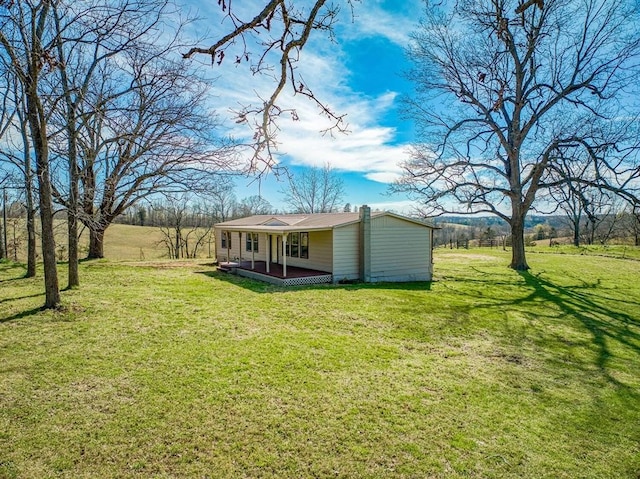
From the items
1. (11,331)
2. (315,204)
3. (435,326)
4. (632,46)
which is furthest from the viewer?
(315,204)

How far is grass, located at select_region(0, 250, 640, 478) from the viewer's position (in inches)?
132

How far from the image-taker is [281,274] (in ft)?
45.0

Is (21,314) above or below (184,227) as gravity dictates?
below

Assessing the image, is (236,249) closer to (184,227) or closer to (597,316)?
(184,227)

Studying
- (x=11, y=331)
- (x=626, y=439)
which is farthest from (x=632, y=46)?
(x=11, y=331)

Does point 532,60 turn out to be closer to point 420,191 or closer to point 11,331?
point 420,191

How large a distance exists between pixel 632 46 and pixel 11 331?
71.8 ft

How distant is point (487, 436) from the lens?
3777 millimetres

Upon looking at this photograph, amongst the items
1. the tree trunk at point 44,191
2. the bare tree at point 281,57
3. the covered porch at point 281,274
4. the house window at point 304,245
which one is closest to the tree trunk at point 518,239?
the covered porch at point 281,274

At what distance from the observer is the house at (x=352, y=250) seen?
13.4 metres

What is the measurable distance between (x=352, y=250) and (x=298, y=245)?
3.06m

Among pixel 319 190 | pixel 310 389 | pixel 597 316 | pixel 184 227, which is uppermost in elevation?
pixel 319 190

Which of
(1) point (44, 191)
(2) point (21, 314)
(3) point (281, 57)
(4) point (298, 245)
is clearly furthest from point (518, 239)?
(2) point (21, 314)

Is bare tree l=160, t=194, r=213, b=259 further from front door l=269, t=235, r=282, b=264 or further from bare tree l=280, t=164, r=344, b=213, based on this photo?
front door l=269, t=235, r=282, b=264
